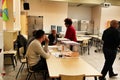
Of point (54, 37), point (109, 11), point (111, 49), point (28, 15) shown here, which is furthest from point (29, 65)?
point (109, 11)

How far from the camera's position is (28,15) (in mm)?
11023

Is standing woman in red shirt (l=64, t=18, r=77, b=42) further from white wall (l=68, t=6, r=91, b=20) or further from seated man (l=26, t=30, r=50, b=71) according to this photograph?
white wall (l=68, t=6, r=91, b=20)

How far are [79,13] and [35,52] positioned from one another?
10.2 metres

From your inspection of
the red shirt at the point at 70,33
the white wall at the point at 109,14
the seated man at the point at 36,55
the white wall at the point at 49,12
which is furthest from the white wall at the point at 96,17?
the seated man at the point at 36,55

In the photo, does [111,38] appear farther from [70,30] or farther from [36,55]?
[36,55]

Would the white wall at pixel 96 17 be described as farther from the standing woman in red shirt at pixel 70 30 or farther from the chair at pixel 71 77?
the chair at pixel 71 77

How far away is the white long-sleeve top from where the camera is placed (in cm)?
370

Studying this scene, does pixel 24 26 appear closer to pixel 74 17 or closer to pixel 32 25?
pixel 32 25

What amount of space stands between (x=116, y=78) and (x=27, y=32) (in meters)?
6.95

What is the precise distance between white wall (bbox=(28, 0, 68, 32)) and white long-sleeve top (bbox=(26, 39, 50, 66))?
766 cm

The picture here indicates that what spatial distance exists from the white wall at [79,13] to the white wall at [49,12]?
1973 millimetres

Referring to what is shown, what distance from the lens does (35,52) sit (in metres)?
3.78

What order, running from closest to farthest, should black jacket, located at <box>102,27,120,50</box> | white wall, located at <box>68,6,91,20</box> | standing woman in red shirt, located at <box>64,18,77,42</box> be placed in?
black jacket, located at <box>102,27,120,50</box>, standing woman in red shirt, located at <box>64,18,77,42</box>, white wall, located at <box>68,6,91,20</box>

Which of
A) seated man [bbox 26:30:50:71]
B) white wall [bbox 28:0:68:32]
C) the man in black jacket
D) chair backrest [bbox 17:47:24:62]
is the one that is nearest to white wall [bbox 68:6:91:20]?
white wall [bbox 28:0:68:32]
